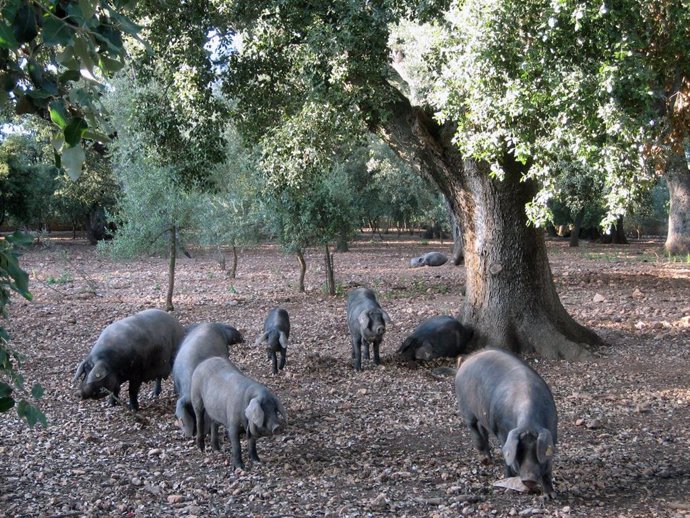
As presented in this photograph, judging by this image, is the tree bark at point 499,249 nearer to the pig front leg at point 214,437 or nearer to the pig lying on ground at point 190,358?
the pig lying on ground at point 190,358

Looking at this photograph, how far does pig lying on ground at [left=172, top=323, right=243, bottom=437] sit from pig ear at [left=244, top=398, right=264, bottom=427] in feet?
4.29

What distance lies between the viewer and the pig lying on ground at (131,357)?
8.52m

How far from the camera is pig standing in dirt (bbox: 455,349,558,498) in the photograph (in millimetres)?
5395

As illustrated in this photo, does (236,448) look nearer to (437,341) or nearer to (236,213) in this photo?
(437,341)

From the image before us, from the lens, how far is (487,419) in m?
6.36

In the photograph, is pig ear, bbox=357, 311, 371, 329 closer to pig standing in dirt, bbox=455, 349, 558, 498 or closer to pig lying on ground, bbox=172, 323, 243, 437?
pig lying on ground, bbox=172, 323, 243, 437

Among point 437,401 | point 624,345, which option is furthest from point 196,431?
point 624,345

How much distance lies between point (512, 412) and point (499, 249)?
5418 millimetres

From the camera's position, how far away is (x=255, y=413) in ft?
20.9


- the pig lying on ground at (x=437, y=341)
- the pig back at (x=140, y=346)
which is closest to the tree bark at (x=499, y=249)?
the pig lying on ground at (x=437, y=341)

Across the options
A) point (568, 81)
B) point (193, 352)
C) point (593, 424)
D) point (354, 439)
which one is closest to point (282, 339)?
point (193, 352)

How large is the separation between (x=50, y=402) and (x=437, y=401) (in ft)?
15.8

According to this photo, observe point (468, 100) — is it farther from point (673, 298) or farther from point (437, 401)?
point (673, 298)

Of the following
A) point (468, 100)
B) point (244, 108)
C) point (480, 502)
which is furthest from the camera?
point (244, 108)
